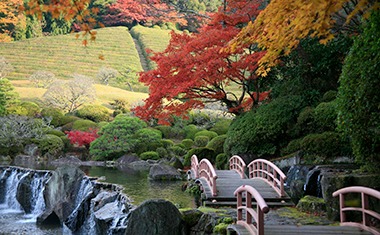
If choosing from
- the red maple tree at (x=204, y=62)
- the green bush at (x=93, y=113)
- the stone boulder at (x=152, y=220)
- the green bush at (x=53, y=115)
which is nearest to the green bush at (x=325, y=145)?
the red maple tree at (x=204, y=62)

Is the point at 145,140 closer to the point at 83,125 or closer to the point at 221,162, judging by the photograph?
the point at 83,125

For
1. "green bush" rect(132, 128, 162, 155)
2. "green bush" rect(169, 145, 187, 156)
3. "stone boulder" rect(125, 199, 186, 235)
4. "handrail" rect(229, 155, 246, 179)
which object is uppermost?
"green bush" rect(132, 128, 162, 155)

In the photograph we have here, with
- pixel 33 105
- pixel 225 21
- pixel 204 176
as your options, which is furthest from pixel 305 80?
pixel 33 105

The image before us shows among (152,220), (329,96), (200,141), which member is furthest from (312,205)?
(200,141)

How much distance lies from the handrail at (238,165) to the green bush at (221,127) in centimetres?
1557

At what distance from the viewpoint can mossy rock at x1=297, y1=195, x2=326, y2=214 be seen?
820cm

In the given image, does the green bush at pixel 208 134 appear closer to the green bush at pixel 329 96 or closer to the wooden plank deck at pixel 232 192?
the green bush at pixel 329 96

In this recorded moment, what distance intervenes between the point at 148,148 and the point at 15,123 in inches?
340

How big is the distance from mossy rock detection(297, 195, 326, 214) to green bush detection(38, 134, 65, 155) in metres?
20.7

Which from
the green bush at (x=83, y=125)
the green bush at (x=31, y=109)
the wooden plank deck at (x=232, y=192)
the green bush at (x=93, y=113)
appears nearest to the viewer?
the wooden plank deck at (x=232, y=192)

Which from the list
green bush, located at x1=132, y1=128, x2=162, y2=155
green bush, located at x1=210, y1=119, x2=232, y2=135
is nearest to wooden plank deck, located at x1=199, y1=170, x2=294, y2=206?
green bush, located at x1=132, y1=128, x2=162, y2=155

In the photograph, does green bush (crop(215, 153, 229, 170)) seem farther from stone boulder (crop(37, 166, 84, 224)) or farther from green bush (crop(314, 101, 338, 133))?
stone boulder (crop(37, 166, 84, 224))

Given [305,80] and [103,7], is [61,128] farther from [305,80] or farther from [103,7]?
[103,7]

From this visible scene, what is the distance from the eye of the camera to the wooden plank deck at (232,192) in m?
9.55
